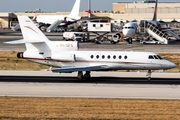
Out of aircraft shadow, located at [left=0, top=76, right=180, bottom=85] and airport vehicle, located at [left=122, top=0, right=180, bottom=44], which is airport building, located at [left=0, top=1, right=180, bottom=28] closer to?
airport vehicle, located at [left=122, top=0, right=180, bottom=44]

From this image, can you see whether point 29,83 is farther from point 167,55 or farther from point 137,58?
point 167,55

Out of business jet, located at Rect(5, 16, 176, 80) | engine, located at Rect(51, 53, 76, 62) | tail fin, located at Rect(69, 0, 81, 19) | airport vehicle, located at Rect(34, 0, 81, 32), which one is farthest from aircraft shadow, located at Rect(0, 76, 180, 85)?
tail fin, located at Rect(69, 0, 81, 19)

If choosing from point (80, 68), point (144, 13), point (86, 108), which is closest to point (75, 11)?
point (144, 13)

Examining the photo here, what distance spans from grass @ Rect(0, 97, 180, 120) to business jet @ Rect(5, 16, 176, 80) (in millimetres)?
8446

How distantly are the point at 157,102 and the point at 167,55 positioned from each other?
29.0m

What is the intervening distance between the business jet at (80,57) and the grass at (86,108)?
8446 mm

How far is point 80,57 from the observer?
30.7m

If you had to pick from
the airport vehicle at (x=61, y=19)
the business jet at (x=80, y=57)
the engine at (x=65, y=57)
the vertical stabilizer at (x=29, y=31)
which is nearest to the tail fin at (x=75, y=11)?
the airport vehicle at (x=61, y=19)

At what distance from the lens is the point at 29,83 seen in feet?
93.6

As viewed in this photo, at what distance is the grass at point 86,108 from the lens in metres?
17.5

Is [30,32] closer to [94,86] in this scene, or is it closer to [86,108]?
[94,86]

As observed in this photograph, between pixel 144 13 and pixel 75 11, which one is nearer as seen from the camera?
pixel 75 11

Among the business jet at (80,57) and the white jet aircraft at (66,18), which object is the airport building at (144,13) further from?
the business jet at (80,57)

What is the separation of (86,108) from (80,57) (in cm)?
1179
